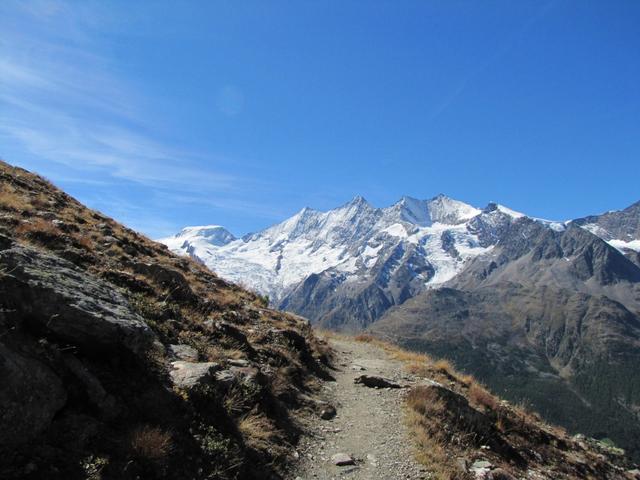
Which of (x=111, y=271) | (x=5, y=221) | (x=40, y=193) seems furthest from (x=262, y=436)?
(x=40, y=193)

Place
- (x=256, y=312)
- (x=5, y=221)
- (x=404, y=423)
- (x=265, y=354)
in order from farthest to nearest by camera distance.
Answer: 1. (x=256, y=312)
2. (x=265, y=354)
3. (x=5, y=221)
4. (x=404, y=423)

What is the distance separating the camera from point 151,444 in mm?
8680

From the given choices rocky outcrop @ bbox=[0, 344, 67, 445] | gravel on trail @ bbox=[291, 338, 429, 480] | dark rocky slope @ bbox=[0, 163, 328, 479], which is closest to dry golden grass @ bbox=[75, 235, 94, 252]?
dark rocky slope @ bbox=[0, 163, 328, 479]

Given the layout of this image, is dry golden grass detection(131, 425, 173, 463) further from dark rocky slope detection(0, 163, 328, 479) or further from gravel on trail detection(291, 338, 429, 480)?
gravel on trail detection(291, 338, 429, 480)

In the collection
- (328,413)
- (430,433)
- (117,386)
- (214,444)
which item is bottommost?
(430,433)

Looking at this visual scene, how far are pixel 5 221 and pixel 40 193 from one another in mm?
10315

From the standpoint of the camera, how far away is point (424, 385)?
1914 centimetres

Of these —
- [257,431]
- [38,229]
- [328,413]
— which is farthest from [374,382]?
[38,229]

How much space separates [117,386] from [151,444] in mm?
1632

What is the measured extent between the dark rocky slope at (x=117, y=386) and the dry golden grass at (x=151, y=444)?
0.07 feet

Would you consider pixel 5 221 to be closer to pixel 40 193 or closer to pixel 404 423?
pixel 40 193

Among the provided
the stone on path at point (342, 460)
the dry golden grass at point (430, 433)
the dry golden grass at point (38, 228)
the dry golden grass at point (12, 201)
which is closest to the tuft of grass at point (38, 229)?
the dry golden grass at point (38, 228)

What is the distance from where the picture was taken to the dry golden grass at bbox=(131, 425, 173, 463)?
852cm

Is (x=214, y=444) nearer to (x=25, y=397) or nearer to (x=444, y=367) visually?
(x=25, y=397)
